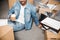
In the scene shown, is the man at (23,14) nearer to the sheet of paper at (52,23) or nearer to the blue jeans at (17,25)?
the blue jeans at (17,25)

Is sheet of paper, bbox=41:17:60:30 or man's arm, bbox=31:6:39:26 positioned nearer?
sheet of paper, bbox=41:17:60:30

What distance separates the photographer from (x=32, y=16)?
6.38 ft

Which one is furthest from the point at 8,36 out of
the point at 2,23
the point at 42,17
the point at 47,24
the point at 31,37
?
the point at 42,17

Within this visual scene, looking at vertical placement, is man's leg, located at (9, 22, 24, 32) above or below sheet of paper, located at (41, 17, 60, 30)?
below

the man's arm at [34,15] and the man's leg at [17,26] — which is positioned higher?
the man's arm at [34,15]

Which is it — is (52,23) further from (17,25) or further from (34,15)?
(17,25)

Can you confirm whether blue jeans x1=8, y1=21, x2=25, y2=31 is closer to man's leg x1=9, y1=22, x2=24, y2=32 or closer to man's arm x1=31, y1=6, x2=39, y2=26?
man's leg x1=9, y1=22, x2=24, y2=32

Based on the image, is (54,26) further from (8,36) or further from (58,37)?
(8,36)

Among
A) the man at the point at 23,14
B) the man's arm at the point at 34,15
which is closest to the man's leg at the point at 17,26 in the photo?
the man at the point at 23,14

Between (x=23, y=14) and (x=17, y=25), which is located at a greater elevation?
(x=23, y=14)

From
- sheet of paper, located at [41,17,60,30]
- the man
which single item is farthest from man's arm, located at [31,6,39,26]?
sheet of paper, located at [41,17,60,30]

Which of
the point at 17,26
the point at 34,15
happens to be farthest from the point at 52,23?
the point at 17,26

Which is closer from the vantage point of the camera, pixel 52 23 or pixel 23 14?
pixel 52 23

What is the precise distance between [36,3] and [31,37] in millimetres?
455
